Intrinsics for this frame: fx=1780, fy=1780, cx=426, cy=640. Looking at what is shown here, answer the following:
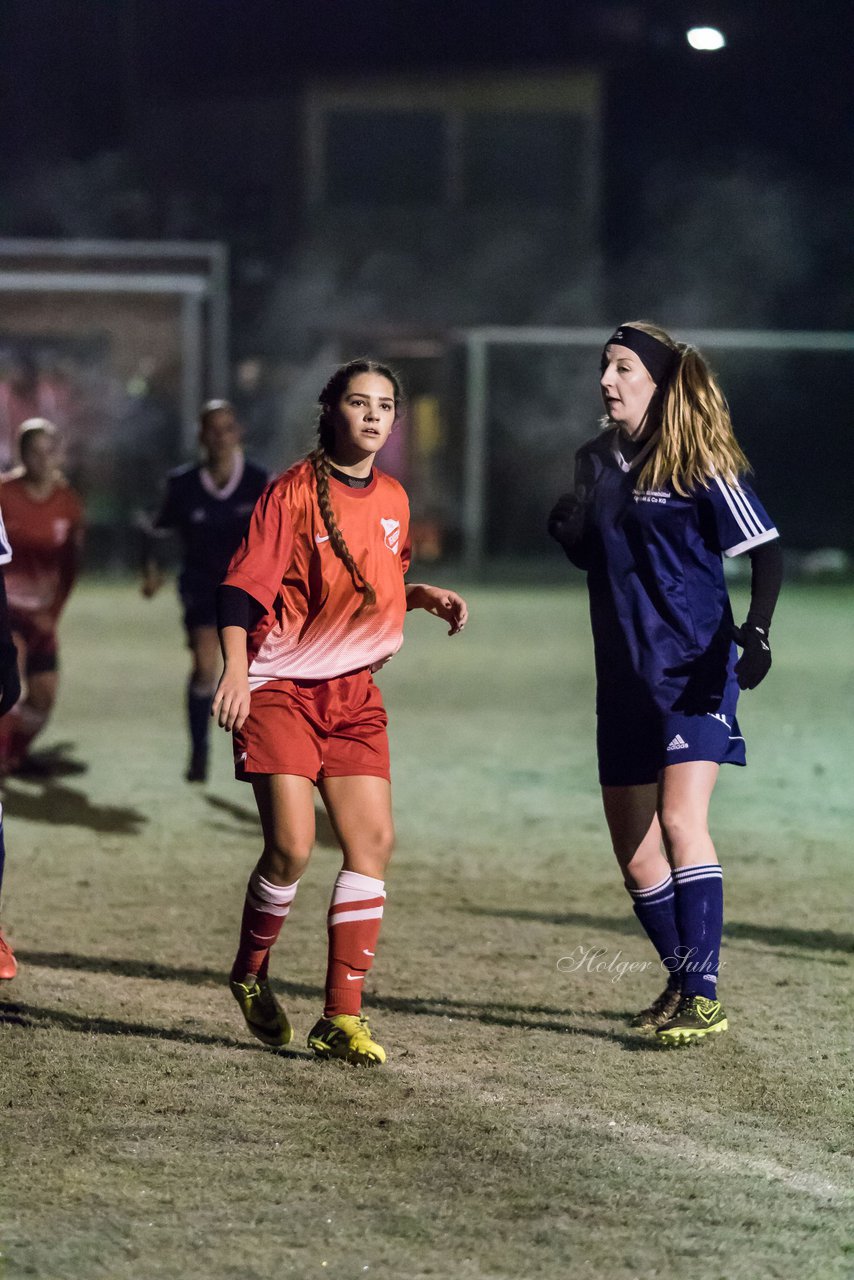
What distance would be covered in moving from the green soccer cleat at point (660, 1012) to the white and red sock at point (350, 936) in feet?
2.72

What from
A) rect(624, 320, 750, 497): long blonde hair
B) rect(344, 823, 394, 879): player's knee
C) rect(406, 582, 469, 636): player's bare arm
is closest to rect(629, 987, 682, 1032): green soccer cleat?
rect(344, 823, 394, 879): player's knee

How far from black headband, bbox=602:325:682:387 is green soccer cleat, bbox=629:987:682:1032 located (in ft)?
5.54

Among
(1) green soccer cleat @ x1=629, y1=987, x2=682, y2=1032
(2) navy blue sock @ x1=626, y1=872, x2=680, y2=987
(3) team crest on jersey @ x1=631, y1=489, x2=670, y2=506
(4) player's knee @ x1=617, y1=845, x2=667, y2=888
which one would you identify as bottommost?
(1) green soccer cleat @ x1=629, y1=987, x2=682, y2=1032

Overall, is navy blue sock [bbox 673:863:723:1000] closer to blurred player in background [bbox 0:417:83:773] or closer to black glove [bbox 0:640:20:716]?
black glove [bbox 0:640:20:716]

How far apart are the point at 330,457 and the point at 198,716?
470 centimetres

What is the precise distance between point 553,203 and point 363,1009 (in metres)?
22.1

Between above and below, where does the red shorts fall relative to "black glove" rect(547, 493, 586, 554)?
below

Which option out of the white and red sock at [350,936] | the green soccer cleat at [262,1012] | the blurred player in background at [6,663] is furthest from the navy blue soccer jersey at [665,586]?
the blurred player in background at [6,663]

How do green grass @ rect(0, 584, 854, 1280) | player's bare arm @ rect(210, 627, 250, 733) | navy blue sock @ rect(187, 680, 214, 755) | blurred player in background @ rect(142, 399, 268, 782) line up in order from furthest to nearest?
navy blue sock @ rect(187, 680, 214, 755)
blurred player in background @ rect(142, 399, 268, 782)
player's bare arm @ rect(210, 627, 250, 733)
green grass @ rect(0, 584, 854, 1280)

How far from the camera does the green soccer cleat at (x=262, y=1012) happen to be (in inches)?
184

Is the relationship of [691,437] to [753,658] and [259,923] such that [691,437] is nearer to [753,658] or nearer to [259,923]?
[753,658]

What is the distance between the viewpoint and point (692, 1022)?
4.83 meters

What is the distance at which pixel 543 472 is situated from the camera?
25.7 meters

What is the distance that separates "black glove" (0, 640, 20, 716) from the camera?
5.21 m
